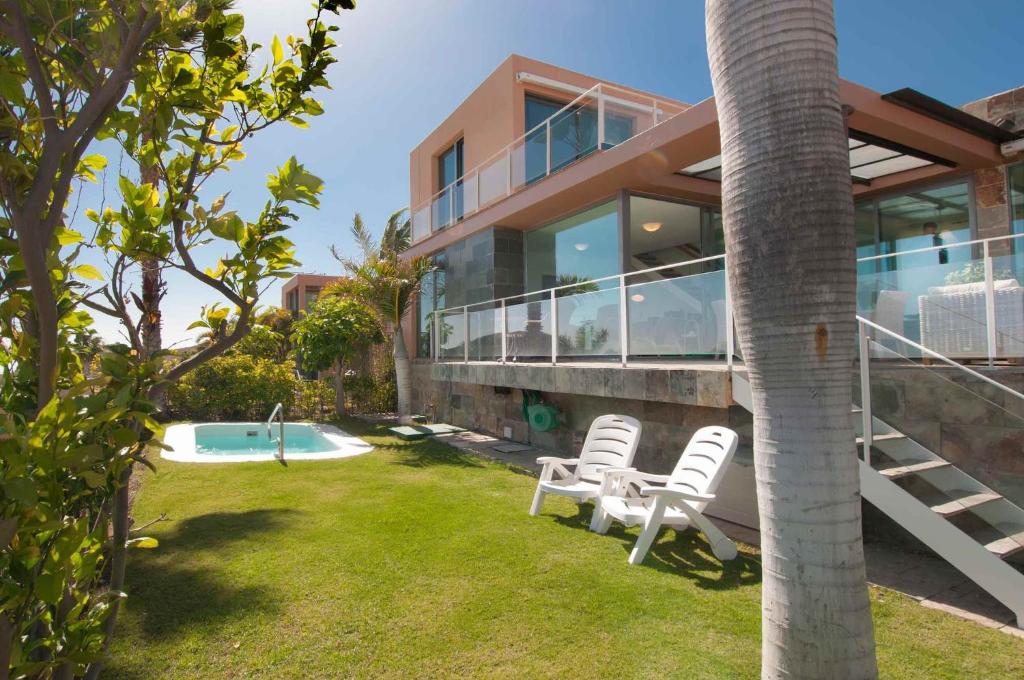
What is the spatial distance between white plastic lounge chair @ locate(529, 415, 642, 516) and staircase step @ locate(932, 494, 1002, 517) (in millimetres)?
2814

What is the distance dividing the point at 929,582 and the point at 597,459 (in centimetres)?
330

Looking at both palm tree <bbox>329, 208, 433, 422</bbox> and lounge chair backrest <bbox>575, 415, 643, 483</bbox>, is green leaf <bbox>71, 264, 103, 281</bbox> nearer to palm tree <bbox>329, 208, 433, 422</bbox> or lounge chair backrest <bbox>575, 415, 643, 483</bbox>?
lounge chair backrest <bbox>575, 415, 643, 483</bbox>

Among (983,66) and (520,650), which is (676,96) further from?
(520,650)

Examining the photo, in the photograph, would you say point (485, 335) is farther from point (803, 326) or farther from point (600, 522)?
point (803, 326)

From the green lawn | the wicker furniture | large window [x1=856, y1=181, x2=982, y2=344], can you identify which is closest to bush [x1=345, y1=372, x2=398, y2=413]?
the green lawn

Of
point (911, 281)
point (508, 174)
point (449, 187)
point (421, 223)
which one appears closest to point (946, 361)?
point (911, 281)

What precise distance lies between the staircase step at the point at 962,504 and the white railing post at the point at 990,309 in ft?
4.65

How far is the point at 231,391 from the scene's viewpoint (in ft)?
50.9

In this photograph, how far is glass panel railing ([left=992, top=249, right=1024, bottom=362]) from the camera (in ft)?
17.2

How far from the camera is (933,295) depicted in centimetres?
595

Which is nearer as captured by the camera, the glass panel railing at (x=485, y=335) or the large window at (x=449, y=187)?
the glass panel railing at (x=485, y=335)

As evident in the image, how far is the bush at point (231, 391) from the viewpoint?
1524 centimetres

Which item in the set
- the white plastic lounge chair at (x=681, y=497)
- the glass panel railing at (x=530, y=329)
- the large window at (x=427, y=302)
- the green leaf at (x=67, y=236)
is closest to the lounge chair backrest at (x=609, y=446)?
the white plastic lounge chair at (x=681, y=497)

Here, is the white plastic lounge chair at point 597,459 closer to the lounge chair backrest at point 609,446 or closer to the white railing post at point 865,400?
the lounge chair backrest at point 609,446
